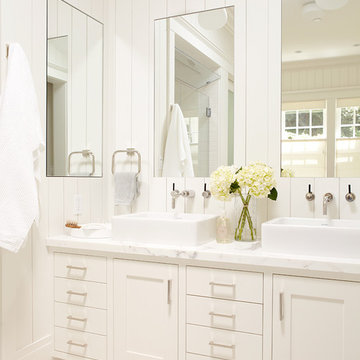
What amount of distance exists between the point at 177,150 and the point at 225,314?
110 cm

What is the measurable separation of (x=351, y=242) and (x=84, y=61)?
1.89 meters

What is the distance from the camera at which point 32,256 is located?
220 cm

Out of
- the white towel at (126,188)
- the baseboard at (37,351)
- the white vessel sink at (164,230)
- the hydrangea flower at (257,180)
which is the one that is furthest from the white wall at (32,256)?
the hydrangea flower at (257,180)

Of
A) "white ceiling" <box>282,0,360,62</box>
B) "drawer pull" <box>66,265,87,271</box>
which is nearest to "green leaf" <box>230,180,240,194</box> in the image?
"white ceiling" <box>282,0,360,62</box>

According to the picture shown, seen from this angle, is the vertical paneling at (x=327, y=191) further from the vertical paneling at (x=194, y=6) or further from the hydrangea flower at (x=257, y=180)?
the vertical paneling at (x=194, y=6)

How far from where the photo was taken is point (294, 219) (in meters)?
2.22

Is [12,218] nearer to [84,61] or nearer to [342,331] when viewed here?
[84,61]

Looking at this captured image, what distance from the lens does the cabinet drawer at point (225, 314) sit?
1834 mm

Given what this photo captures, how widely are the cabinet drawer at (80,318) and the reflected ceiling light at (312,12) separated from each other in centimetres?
195

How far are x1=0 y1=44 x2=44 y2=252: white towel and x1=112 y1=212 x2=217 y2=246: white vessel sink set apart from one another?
1.47ft

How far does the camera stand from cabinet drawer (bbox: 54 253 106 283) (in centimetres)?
215

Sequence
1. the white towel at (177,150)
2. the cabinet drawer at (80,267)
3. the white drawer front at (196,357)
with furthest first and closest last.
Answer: the white towel at (177,150) → the cabinet drawer at (80,267) → the white drawer front at (196,357)

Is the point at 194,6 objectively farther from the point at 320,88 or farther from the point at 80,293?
the point at 80,293

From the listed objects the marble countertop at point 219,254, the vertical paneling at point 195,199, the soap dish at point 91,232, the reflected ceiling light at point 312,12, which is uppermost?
the reflected ceiling light at point 312,12
